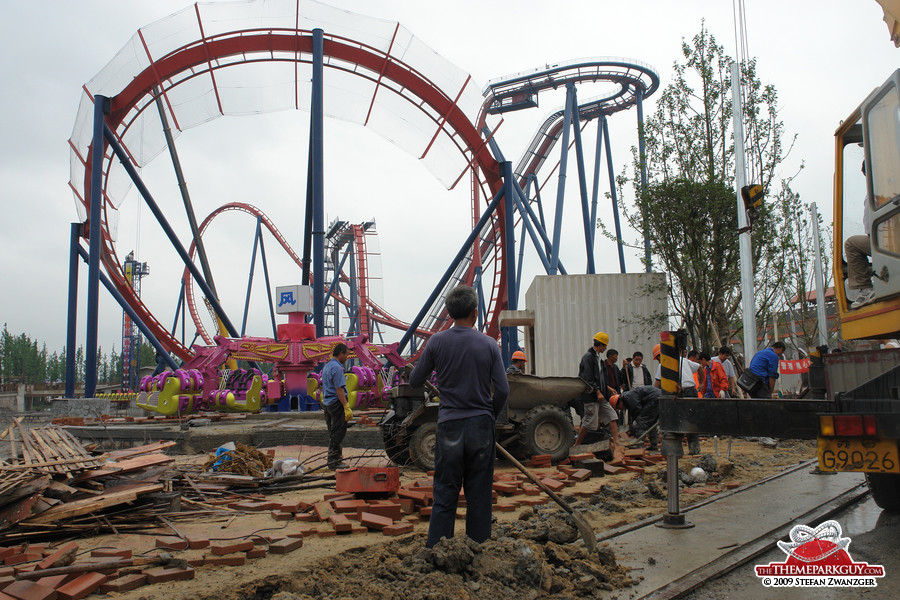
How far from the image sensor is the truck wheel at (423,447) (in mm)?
7305

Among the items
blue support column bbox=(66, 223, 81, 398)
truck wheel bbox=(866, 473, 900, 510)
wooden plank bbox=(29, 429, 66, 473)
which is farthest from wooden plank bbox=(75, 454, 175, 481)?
blue support column bbox=(66, 223, 81, 398)

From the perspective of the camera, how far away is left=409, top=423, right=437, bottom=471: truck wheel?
7.30 meters

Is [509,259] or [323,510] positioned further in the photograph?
[509,259]

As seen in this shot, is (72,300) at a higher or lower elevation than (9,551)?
higher

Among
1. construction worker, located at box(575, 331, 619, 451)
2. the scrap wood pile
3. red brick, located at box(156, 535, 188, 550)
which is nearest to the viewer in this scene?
red brick, located at box(156, 535, 188, 550)

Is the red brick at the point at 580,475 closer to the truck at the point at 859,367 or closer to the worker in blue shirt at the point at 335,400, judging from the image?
the truck at the point at 859,367

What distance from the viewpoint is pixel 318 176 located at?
1681 cm

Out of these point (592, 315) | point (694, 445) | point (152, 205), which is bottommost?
point (694, 445)

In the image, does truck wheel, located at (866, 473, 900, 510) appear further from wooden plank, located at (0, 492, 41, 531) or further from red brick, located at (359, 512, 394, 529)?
wooden plank, located at (0, 492, 41, 531)

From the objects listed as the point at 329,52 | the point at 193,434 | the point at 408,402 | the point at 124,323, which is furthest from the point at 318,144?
the point at 124,323

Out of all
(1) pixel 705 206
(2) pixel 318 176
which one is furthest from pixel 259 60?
(1) pixel 705 206

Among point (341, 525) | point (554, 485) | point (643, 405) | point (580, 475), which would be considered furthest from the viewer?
point (643, 405)

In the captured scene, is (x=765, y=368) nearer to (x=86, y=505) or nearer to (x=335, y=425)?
(x=335, y=425)

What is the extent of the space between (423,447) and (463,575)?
4.37m
